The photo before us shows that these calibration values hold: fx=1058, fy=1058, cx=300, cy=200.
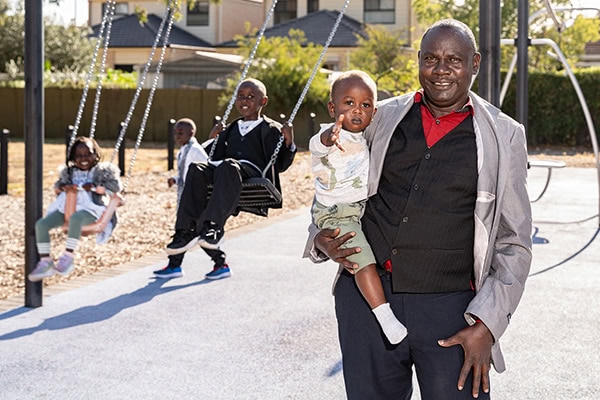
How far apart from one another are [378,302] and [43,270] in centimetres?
425

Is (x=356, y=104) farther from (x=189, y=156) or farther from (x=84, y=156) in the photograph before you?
(x=189, y=156)

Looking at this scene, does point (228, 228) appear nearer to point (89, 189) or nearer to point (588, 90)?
point (89, 189)

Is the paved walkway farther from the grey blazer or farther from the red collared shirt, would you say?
the red collared shirt

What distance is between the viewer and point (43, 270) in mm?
7059

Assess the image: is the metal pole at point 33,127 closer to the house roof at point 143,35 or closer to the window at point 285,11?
the house roof at point 143,35

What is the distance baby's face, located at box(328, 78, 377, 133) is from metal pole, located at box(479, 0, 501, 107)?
3468 millimetres

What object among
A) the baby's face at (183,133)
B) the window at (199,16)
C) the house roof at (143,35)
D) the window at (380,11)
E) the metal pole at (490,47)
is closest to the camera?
the metal pole at (490,47)

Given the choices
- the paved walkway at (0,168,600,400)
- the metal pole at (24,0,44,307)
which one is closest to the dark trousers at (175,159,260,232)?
the paved walkway at (0,168,600,400)

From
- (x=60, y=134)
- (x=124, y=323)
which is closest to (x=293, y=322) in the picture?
(x=124, y=323)

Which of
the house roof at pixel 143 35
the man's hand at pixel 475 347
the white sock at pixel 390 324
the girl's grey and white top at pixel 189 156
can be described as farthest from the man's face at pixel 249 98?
the house roof at pixel 143 35

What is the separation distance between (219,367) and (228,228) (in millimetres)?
6249

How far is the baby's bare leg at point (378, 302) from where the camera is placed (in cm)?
324

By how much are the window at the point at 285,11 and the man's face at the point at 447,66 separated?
148 feet

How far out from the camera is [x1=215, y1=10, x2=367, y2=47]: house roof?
42781 millimetres
